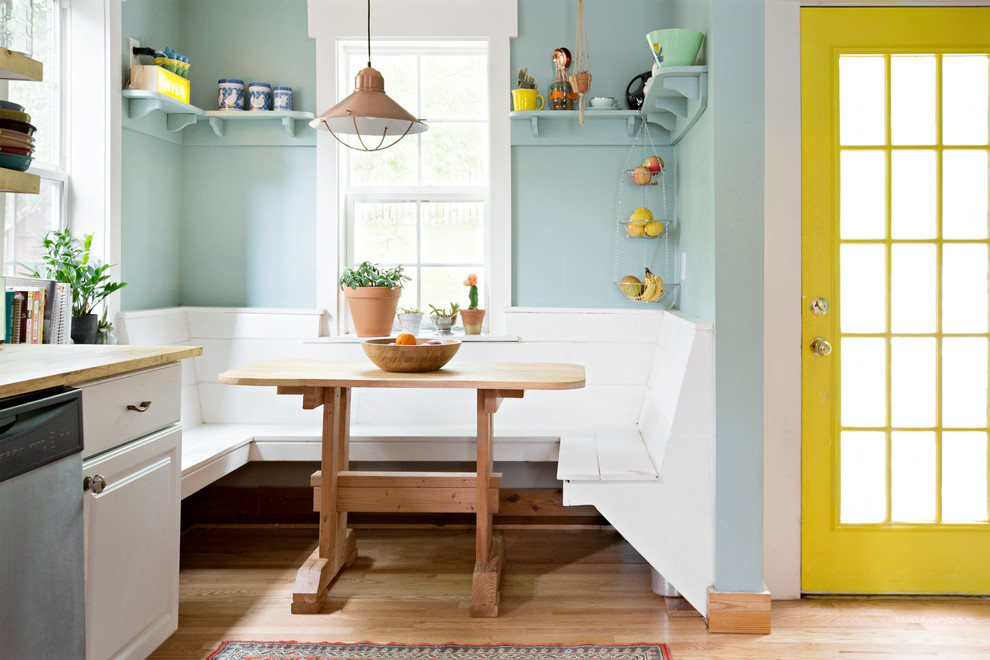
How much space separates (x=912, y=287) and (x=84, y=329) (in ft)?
9.93

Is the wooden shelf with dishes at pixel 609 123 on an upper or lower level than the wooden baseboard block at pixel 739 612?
upper

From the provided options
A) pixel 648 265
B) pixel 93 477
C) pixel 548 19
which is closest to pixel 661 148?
pixel 648 265

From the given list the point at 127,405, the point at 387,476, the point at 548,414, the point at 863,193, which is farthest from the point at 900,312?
the point at 127,405

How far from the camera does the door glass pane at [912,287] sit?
2.81 metres

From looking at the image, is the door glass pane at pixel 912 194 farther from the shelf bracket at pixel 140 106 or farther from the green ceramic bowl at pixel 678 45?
the shelf bracket at pixel 140 106

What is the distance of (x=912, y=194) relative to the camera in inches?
111

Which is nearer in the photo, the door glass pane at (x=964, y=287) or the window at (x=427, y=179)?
the door glass pane at (x=964, y=287)

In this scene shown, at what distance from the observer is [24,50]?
286 cm

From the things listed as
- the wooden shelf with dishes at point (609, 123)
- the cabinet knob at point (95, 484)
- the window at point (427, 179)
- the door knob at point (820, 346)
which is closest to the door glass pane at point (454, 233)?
the window at point (427, 179)

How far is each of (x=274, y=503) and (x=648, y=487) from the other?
1.88 meters

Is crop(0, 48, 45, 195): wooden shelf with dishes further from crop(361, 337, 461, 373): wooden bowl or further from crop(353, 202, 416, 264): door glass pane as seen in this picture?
crop(353, 202, 416, 264): door glass pane

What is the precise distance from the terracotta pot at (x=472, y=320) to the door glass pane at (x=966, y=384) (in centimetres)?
193

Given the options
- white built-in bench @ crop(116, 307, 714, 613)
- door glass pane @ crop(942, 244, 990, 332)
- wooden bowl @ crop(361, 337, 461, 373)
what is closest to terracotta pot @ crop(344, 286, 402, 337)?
white built-in bench @ crop(116, 307, 714, 613)

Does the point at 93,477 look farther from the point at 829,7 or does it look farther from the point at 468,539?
the point at 829,7
